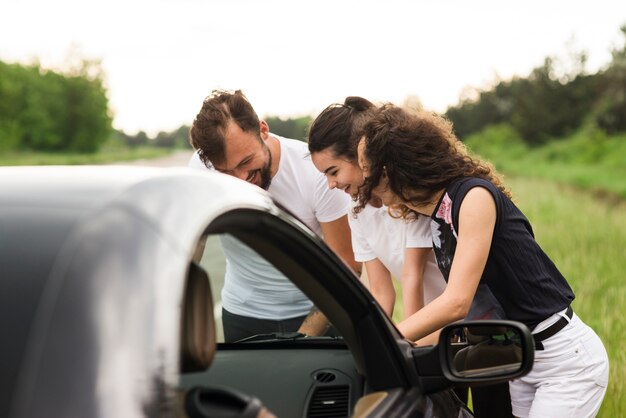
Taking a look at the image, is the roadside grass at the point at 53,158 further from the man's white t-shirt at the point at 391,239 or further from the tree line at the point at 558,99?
the man's white t-shirt at the point at 391,239

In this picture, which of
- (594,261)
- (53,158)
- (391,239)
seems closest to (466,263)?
(391,239)

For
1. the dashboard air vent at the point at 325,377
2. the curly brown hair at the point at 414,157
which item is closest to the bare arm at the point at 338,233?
the curly brown hair at the point at 414,157

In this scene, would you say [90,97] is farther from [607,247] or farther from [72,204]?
[72,204]

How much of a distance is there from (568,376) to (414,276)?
0.89 m

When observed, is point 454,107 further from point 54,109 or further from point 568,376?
point 568,376

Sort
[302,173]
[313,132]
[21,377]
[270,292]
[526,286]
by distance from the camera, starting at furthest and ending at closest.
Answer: [302,173], [313,132], [270,292], [526,286], [21,377]

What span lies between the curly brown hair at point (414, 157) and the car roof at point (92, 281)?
5.95 ft

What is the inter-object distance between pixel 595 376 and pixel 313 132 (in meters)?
1.58

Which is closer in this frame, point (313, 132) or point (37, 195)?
point (37, 195)

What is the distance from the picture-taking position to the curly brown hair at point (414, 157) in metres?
3.35

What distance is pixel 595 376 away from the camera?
3.26 metres

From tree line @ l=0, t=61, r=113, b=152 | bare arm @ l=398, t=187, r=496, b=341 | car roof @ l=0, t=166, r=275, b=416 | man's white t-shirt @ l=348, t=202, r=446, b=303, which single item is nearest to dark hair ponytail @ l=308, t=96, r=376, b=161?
man's white t-shirt @ l=348, t=202, r=446, b=303

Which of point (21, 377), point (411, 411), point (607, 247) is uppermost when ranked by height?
point (21, 377)

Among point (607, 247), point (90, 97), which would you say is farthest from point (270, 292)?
point (90, 97)
